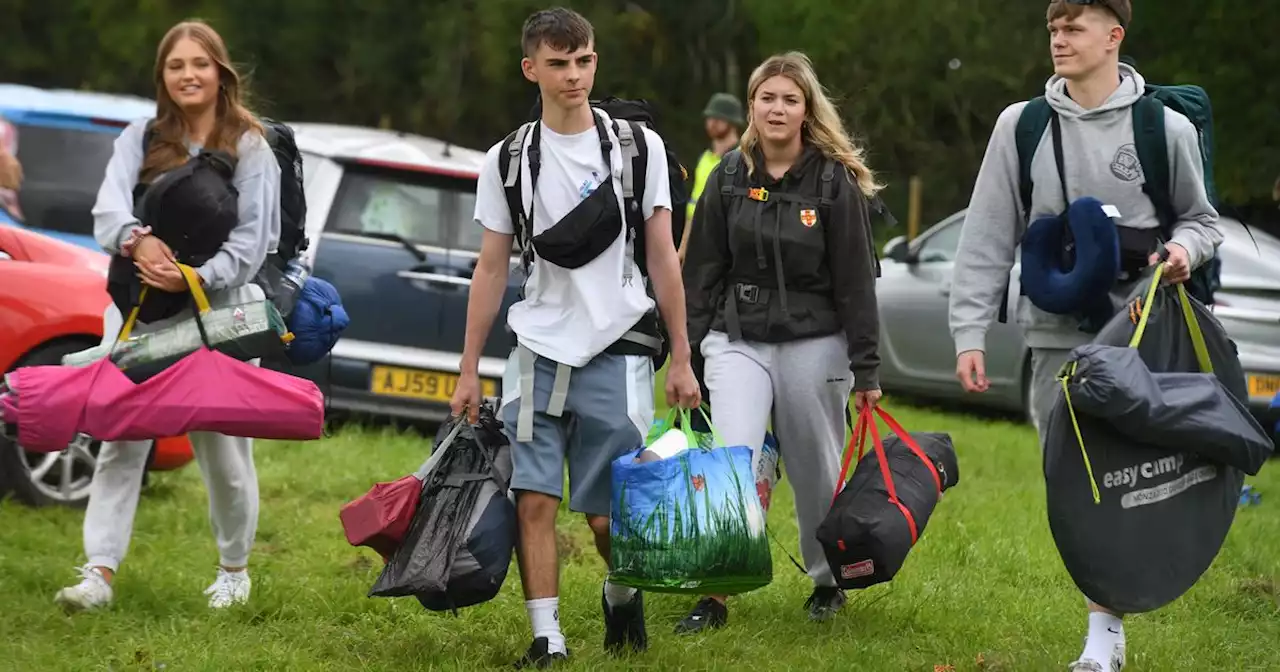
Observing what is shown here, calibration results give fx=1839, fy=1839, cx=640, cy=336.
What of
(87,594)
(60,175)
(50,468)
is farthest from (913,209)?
(87,594)

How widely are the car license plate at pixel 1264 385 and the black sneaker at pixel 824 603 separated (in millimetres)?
5062

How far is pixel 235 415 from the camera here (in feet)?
18.4

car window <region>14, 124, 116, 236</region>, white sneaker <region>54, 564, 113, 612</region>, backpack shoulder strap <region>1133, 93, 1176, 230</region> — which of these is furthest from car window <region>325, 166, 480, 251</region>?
backpack shoulder strap <region>1133, 93, 1176, 230</region>

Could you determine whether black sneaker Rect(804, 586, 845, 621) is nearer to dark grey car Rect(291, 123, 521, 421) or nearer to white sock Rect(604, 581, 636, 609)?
white sock Rect(604, 581, 636, 609)

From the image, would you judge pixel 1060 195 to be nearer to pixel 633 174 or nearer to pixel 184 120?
pixel 633 174

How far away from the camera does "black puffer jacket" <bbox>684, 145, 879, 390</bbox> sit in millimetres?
6098

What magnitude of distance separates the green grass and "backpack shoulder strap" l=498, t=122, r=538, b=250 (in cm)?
86

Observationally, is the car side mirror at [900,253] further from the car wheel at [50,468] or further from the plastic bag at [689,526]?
the plastic bag at [689,526]

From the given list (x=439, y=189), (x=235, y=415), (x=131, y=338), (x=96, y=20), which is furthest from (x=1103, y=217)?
(x=96, y=20)

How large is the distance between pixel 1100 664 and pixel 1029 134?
1572 millimetres

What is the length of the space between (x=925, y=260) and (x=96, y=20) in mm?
21332

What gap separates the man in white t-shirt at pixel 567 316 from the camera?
17.4 feet

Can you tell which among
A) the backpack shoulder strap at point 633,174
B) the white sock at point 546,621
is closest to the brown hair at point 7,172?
the backpack shoulder strap at point 633,174

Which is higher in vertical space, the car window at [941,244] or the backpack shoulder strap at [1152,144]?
the backpack shoulder strap at [1152,144]
